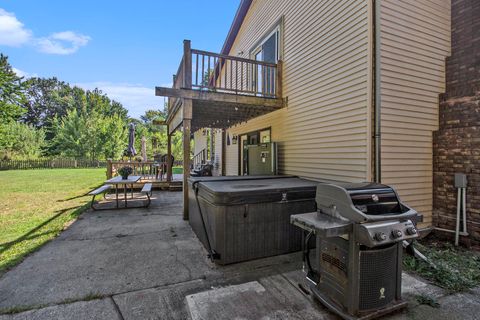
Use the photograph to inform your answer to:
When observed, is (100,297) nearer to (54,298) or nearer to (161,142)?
(54,298)

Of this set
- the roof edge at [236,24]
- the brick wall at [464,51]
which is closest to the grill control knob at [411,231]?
the brick wall at [464,51]

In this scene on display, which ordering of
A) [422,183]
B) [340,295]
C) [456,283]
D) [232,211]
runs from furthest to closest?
[422,183] → [232,211] → [456,283] → [340,295]

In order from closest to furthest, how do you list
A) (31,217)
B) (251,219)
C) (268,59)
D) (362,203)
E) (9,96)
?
1. (362,203)
2. (251,219)
3. (31,217)
4. (268,59)
5. (9,96)

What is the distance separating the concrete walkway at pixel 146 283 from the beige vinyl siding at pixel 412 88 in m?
1.92

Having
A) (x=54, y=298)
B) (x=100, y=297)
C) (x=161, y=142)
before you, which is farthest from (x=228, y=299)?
(x=161, y=142)

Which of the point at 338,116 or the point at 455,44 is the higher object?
the point at 455,44

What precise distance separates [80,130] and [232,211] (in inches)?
1110

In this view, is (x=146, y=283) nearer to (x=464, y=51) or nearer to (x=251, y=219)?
(x=251, y=219)

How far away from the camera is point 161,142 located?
2680 centimetres

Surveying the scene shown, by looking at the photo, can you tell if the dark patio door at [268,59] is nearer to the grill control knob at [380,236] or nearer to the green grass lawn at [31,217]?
the grill control knob at [380,236]

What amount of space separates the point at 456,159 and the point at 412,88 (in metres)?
1.42

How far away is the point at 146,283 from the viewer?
2824mm

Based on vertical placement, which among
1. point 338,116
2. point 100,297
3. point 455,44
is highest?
point 455,44

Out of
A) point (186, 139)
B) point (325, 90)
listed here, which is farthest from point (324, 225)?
point (186, 139)
